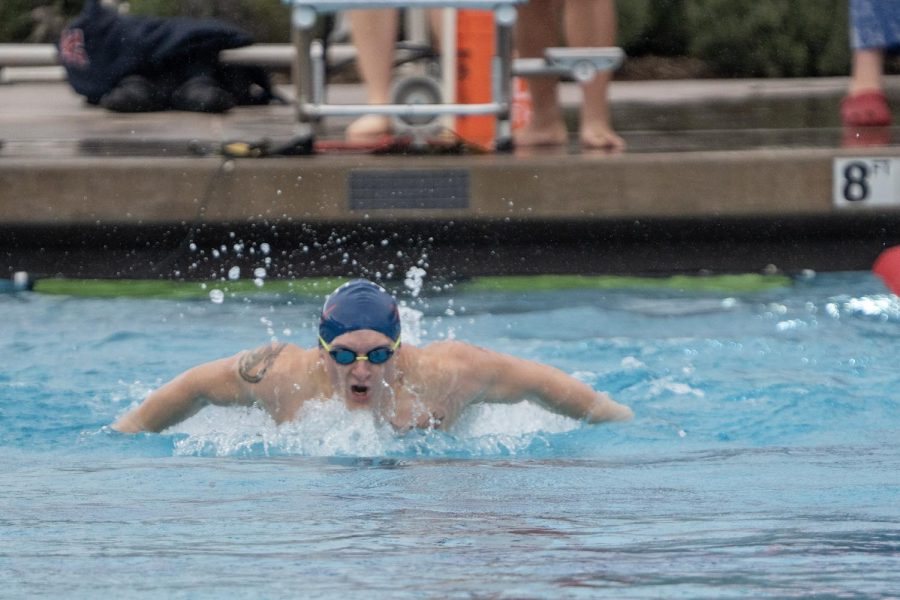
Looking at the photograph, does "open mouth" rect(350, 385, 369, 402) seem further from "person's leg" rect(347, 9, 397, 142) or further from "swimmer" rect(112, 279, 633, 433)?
"person's leg" rect(347, 9, 397, 142)

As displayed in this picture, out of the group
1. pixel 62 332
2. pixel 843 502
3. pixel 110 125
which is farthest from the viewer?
pixel 110 125

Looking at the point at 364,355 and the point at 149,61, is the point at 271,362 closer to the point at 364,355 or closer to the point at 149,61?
the point at 364,355

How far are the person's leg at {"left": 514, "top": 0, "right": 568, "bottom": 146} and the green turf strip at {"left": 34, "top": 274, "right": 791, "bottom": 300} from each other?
86 centimetres

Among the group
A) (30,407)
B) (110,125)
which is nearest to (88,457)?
(30,407)

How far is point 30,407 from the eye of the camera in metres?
6.33

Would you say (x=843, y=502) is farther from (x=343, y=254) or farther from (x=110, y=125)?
(x=110, y=125)

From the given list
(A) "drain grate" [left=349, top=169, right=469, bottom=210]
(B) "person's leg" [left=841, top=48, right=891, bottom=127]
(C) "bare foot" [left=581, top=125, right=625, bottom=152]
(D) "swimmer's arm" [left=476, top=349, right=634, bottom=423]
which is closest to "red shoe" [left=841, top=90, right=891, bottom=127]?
(B) "person's leg" [left=841, top=48, right=891, bottom=127]

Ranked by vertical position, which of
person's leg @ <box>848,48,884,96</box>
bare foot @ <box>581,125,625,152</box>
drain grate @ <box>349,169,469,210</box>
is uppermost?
person's leg @ <box>848,48,884,96</box>

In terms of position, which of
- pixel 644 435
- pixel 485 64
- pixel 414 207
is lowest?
pixel 644 435

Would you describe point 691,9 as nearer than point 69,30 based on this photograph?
No

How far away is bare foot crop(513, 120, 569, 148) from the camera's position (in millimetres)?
8398

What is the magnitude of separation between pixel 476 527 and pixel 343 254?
13.0ft

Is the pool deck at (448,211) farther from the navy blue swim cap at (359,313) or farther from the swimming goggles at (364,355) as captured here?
the swimming goggles at (364,355)

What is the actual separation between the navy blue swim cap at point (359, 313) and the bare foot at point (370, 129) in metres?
2.84
